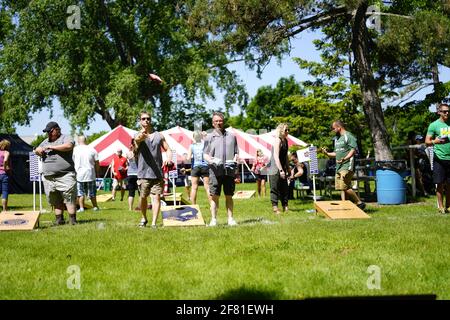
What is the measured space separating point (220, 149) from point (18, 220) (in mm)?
3729

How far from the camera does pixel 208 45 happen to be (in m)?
13.3

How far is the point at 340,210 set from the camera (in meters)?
9.37

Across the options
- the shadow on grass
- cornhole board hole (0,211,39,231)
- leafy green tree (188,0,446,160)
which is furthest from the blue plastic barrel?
the shadow on grass

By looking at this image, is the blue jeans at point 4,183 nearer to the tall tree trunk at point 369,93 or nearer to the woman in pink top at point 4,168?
the woman in pink top at point 4,168

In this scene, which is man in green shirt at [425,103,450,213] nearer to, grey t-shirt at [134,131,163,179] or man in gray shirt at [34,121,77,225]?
grey t-shirt at [134,131,163,179]

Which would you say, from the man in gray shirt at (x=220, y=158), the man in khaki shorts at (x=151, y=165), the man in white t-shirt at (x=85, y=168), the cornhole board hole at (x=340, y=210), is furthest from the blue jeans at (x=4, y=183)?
the cornhole board hole at (x=340, y=210)

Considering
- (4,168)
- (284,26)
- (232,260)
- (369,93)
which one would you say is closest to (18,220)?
(4,168)

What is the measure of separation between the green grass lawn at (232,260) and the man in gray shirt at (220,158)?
0.70 metres

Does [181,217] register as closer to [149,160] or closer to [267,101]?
[149,160]

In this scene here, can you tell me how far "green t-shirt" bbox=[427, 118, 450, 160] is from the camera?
948 cm

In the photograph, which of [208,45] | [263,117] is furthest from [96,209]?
[263,117]

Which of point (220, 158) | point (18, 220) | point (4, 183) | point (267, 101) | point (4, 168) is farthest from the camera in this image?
point (267, 101)

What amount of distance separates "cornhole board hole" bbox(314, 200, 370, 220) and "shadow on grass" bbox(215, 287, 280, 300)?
5040 millimetres

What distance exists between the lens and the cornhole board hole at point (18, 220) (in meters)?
8.64
